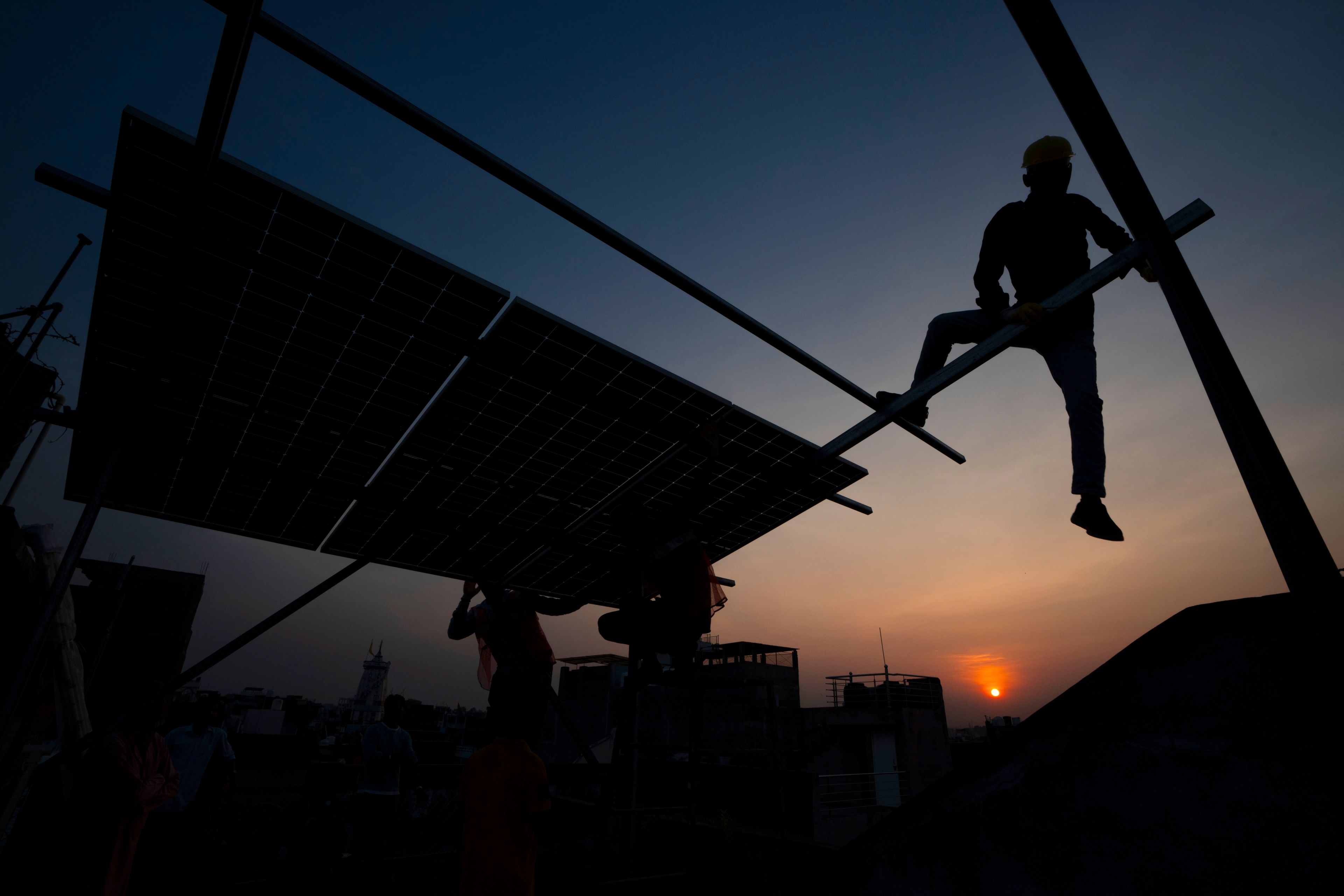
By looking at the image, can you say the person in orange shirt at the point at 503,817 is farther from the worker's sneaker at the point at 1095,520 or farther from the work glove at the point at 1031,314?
the work glove at the point at 1031,314

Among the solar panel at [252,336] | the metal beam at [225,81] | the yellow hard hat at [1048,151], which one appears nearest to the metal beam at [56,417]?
the solar panel at [252,336]

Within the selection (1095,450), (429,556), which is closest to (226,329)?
(429,556)

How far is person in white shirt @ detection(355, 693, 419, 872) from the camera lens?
7602 millimetres

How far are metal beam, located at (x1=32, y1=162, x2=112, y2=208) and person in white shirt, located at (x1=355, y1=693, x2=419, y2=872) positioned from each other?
6754 millimetres

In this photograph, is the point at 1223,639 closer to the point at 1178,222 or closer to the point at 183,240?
the point at 1178,222

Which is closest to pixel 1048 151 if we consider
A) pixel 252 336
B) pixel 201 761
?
pixel 252 336

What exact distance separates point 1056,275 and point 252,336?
251 inches

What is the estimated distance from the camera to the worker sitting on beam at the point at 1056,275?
3498 millimetres

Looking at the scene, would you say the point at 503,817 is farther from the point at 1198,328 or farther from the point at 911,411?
the point at 1198,328

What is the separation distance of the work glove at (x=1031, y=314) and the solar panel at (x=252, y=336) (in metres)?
3.97

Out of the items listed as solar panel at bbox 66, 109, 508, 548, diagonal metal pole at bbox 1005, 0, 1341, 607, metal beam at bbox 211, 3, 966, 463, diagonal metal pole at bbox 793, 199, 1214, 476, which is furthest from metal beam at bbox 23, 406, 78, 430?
diagonal metal pole at bbox 1005, 0, 1341, 607

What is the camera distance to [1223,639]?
1.76 meters

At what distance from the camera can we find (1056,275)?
385cm

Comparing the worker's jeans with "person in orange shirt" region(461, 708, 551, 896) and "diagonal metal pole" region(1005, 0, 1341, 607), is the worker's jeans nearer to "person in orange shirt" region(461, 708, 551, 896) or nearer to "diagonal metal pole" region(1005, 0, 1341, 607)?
"diagonal metal pole" region(1005, 0, 1341, 607)
